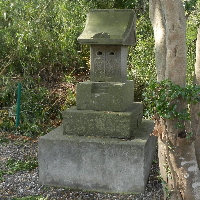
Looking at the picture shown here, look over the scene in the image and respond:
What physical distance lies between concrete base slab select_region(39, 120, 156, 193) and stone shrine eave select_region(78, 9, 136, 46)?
4.08 feet

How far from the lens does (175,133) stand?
10.9 feet

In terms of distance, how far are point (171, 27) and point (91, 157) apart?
1809 mm

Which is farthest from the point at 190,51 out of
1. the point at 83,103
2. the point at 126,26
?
the point at 83,103

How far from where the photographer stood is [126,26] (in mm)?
4148

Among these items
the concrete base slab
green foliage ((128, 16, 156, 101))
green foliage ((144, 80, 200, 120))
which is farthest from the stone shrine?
green foliage ((128, 16, 156, 101))

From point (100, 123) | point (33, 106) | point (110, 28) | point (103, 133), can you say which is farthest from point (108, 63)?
point (33, 106)

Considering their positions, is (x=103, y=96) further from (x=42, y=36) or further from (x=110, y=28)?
(x=42, y=36)

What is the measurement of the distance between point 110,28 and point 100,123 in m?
1.25

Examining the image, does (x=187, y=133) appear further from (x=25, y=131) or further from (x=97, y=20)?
(x=25, y=131)

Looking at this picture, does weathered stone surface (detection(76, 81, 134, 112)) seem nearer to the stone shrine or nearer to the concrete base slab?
the stone shrine

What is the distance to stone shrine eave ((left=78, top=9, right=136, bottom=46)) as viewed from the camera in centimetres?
402

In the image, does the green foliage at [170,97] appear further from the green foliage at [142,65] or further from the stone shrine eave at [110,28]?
the green foliage at [142,65]

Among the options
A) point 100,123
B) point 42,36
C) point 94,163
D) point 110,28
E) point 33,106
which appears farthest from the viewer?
point 42,36

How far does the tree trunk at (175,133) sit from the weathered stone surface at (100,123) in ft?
1.91
